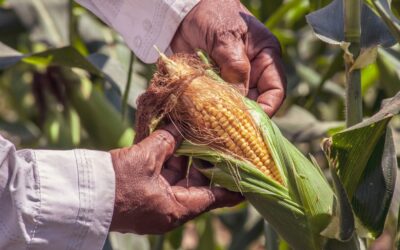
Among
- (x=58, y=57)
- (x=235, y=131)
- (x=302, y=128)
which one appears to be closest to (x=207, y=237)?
(x=302, y=128)

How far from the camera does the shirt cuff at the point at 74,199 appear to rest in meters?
1.42

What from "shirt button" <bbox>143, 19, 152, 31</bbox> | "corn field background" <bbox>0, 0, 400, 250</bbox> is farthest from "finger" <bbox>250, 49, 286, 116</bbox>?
"corn field background" <bbox>0, 0, 400, 250</bbox>

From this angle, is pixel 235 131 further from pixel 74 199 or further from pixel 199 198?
pixel 74 199

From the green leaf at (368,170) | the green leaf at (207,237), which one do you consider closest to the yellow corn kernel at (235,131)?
the green leaf at (368,170)

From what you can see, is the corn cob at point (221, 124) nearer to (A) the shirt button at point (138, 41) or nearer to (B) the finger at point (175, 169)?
(B) the finger at point (175, 169)

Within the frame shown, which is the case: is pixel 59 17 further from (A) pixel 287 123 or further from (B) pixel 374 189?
(B) pixel 374 189

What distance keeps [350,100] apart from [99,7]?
22.4 inches

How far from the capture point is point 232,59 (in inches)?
64.8

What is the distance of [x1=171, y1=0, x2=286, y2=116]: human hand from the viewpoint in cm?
165

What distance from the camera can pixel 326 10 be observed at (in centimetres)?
173

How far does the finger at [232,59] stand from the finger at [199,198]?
0.18 meters

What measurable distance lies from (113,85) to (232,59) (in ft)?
2.00

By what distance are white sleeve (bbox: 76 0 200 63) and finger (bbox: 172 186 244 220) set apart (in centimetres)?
38

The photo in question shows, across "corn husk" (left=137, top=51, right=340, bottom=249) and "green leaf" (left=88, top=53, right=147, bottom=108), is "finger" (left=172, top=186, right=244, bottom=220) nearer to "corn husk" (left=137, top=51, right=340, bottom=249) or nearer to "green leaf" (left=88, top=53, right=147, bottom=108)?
"corn husk" (left=137, top=51, right=340, bottom=249)
